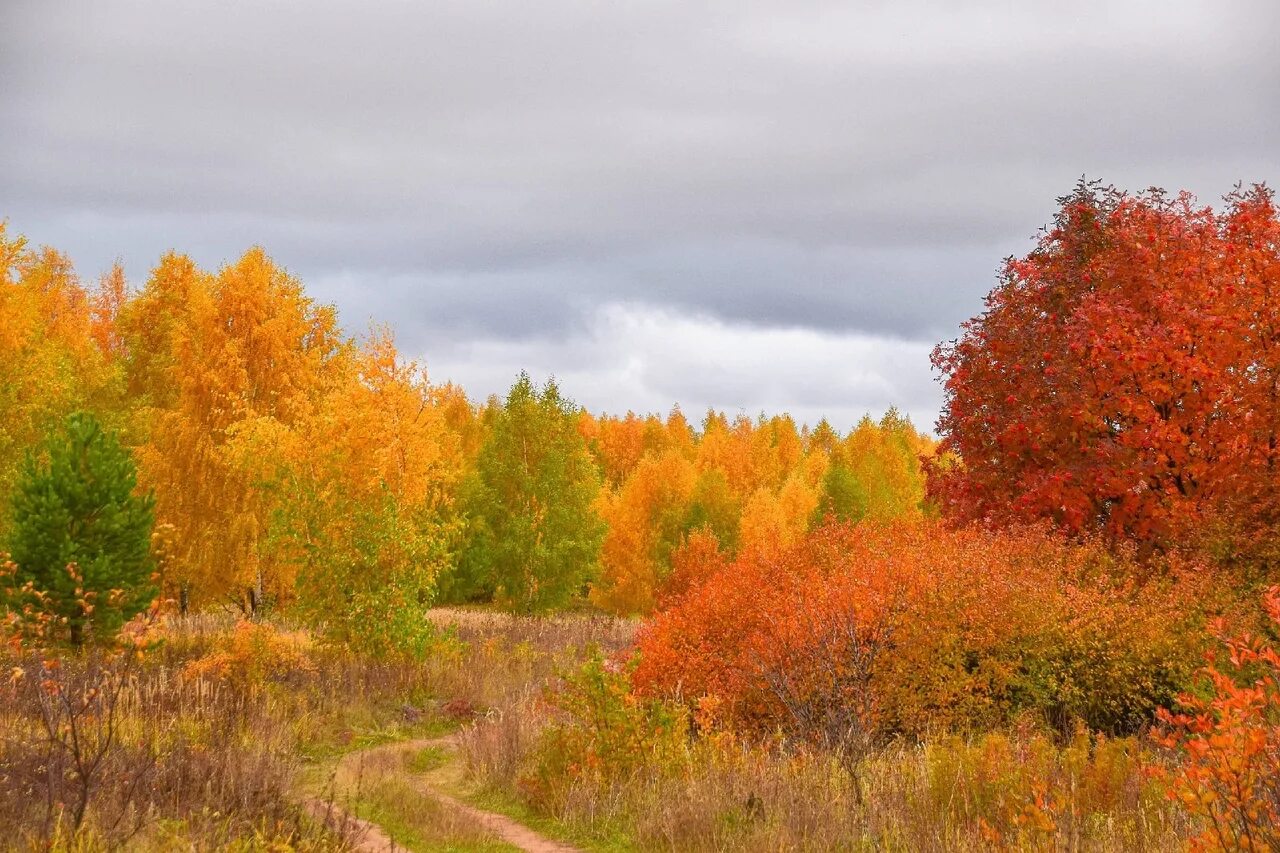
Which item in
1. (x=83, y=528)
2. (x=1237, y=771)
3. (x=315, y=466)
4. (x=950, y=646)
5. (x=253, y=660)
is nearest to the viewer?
(x=1237, y=771)

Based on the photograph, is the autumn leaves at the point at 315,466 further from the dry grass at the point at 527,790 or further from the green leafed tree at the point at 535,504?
the dry grass at the point at 527,790

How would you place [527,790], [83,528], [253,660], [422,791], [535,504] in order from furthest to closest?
[535,504] < [83,528] < [253,660] < [422,791] < [527,790]

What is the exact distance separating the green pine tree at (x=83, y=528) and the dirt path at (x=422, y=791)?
6.04 metres

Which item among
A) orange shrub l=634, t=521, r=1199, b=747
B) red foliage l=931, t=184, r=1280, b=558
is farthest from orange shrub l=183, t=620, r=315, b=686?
red foliage l=931, t=184, r=1280, b=558

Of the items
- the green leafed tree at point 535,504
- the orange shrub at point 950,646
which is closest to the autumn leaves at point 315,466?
the green leafed tree at point 535,504

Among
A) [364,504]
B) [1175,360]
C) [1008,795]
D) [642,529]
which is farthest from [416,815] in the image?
[642,529]

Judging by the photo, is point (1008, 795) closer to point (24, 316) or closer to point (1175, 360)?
point (1175, 360)

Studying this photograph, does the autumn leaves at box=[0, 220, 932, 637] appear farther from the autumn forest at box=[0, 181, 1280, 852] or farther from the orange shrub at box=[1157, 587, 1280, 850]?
the orange shrub at box=[1157, 587, 1280, 850]

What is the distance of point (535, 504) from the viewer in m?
28.8

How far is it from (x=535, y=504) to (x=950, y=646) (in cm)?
1842

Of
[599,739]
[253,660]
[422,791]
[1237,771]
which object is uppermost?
[1237,771]

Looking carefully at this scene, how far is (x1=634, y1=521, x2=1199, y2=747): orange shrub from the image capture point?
37.7 feet

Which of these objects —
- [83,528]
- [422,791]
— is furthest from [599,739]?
[83,528]

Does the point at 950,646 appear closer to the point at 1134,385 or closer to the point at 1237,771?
the point at 1134,385
